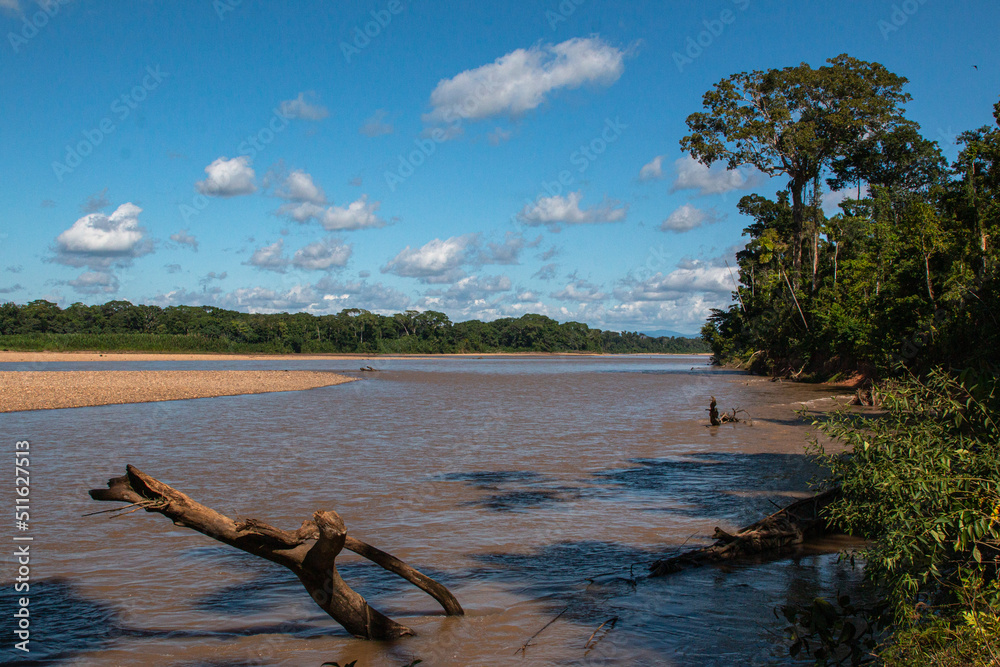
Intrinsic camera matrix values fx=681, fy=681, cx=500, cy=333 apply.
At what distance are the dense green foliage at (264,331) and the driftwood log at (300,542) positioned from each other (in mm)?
93776

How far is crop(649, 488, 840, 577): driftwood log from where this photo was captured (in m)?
7.25

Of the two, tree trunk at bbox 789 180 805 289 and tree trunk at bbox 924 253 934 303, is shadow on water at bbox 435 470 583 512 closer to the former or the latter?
tree trunk at bbox 924 253 934 303

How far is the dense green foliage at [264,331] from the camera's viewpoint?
9262cm

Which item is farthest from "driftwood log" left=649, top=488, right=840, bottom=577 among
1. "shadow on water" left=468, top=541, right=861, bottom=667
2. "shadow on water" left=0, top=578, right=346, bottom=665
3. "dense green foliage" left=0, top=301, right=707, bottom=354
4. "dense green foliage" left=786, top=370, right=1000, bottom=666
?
"dense green foliage" left=0, top=301, right=707, bottom=354

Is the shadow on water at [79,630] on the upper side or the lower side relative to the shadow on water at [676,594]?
A: lower

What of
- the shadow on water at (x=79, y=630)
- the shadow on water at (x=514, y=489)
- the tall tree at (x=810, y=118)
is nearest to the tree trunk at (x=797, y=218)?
the tall tree at (x=810, y=118)

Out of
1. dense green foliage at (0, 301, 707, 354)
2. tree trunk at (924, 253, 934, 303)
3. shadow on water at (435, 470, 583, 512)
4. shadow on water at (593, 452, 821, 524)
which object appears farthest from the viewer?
dense green foliage at (0, 301, 707, 354)

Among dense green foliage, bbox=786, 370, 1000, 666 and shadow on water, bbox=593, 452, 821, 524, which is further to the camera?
shadow on water, bbox=593, 452, 821, 524

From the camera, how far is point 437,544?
8.43 meters

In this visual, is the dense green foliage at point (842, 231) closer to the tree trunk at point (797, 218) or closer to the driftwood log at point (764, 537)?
the tree trunk at point (797, 218)

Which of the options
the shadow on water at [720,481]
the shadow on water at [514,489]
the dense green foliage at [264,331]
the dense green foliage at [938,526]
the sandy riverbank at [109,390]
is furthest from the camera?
the dense green foliage at [264,331]

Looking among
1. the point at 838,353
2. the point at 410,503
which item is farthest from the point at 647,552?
the point at 838,353

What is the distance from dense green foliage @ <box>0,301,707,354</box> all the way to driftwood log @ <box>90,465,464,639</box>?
3692 inches

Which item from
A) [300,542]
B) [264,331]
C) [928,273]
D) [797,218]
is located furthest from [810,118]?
[264,331]
